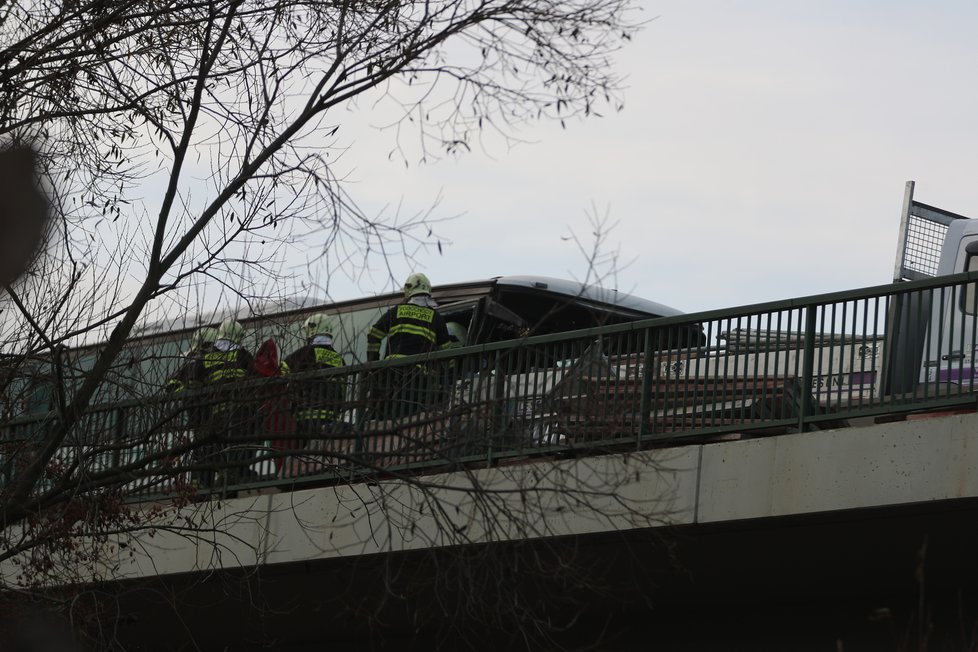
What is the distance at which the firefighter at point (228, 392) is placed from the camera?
7.27 meters

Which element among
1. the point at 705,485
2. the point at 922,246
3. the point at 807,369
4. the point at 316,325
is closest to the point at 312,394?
the point at 316,325

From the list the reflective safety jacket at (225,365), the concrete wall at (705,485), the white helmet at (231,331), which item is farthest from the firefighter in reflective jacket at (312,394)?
the concrete wall at (705,485)

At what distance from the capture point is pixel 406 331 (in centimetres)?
1130

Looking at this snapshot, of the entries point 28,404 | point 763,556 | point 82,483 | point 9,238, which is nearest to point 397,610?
point 763,556

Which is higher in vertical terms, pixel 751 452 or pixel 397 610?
pixel 751 452

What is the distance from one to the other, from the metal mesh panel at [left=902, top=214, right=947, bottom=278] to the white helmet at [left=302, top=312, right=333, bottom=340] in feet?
19.2

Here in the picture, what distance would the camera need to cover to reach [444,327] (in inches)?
460

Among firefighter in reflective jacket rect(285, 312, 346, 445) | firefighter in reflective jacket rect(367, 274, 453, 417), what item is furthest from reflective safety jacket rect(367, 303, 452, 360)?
firefighter in reflective jacket rect(285, 312, 346, 445)

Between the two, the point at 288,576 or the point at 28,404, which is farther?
the point at 288,576

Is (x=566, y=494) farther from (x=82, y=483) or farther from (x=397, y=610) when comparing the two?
(x=397, y=610)

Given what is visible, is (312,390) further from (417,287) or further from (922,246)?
(922,246)

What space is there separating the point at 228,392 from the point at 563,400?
2.01 m

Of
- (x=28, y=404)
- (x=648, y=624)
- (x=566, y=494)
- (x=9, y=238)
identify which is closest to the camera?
(x=9, y=238)

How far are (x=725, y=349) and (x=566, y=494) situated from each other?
9.31ft
